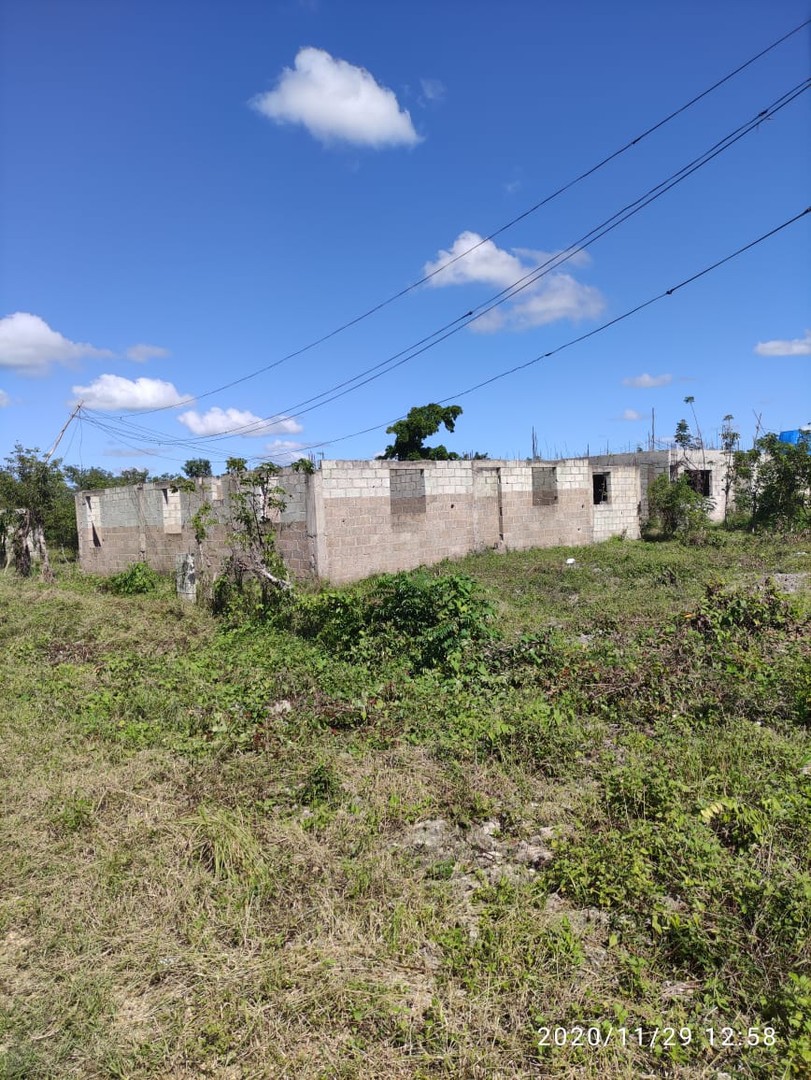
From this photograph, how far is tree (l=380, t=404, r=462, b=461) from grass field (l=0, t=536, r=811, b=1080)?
19471 mm

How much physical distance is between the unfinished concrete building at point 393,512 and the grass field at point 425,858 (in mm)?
4295

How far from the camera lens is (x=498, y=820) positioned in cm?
339

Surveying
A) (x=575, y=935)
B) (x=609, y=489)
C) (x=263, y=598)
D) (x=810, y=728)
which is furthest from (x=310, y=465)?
(x=609, y=489)

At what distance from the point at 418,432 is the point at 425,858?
74.7ft

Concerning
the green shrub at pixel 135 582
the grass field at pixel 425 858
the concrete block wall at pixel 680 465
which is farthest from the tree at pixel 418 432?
the grass field at pixel 425 858

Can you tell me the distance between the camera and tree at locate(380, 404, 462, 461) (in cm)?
2494

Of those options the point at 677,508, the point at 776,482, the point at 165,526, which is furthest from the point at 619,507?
the point at 165,526

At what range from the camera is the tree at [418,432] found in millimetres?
24938

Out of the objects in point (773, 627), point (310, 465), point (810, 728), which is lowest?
point (810, 728)

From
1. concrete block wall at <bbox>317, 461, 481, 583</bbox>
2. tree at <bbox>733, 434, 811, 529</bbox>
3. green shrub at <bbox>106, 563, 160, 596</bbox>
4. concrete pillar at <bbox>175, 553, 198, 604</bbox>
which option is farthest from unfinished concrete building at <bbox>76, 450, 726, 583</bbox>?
tree at <bbox>733, 434, 811, 529</bbox>

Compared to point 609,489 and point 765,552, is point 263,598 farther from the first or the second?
point 609,489

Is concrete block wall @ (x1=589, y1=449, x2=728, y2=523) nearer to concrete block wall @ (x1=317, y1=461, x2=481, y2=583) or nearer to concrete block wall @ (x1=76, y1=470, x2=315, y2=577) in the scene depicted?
concrete block wall @ (x1=317, y1=461, x2=481, y2=583)

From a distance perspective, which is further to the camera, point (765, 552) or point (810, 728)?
point (765, 552)

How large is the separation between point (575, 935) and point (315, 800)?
1.61 metres
